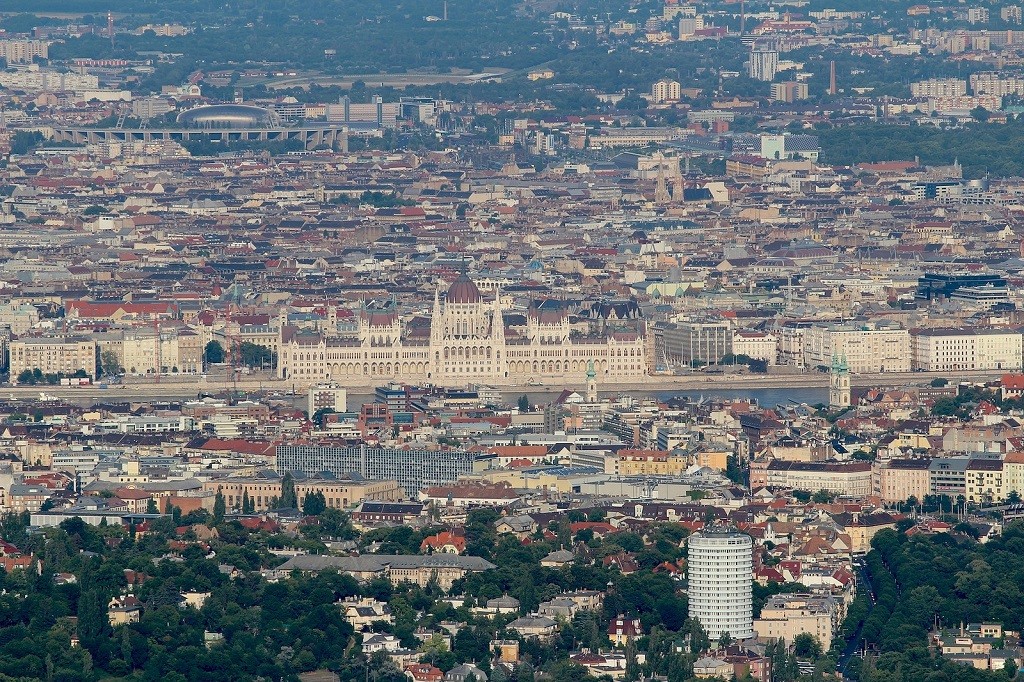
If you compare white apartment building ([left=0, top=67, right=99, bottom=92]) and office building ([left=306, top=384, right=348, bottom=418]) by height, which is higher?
white apartment building ([left=0, top=67, right=99, bottom=92])

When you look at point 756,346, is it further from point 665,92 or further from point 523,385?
point 665,92

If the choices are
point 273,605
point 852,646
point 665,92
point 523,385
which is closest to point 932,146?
point 665,92

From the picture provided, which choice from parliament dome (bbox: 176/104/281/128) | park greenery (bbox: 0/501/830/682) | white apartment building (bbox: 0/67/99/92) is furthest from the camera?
white apartment building (bbox: 0/67/99/92)

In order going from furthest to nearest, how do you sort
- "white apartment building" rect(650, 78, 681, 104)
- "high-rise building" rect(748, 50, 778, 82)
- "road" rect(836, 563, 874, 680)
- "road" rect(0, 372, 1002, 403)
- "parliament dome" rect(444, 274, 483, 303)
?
1. "high-rise building" rect(748, 50, 778, 82)
2. "white apartment building" rect(650, 78, 681, 104)
3. "parliament dome" rect(444, 274, 483, 303)
4. "road" rect(0, 372, 1002, 403)
5. "road" rect(836, 563, 874, 680)

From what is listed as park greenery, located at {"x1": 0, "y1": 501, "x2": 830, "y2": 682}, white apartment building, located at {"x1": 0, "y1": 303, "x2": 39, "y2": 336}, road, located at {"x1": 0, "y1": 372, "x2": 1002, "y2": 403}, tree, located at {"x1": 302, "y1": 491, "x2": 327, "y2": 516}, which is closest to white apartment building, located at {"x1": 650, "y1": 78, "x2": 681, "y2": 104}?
white apartment building, located at {"x1": 0, "y1": 303, "x2": 39, "y2": 336}

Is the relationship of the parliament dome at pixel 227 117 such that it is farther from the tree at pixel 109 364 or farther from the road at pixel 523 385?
the road at pixel 523 385

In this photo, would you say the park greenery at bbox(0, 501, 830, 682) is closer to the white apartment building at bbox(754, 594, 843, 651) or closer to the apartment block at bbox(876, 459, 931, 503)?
the white apartment building at bbox(754, 594, 843, 651)

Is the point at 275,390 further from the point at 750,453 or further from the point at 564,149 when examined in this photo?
the point at 564,149
